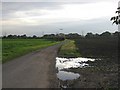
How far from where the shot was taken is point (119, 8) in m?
54.6

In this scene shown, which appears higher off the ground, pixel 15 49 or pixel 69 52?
pixel 15 49

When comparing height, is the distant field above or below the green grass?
above

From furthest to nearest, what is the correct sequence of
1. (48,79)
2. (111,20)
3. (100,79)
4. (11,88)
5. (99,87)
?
(111,20) → (100,79) → (48,79) → (99,87) → (11,88)

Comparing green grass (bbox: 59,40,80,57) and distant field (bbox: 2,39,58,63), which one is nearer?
distant field (bbox: 2,39,58,63)

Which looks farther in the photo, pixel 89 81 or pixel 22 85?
pixel 89 81

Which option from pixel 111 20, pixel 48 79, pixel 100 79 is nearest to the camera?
pixel 48 79

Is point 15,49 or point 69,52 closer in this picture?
point 69,52

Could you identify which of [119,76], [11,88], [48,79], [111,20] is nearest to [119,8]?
[111,20]

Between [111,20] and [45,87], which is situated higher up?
[111,20]

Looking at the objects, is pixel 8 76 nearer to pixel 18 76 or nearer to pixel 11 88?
pixel 18 76

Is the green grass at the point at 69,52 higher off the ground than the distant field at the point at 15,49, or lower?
lower

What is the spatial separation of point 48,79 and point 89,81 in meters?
2.76

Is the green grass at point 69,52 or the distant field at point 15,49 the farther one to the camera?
the green grass at point 69,52

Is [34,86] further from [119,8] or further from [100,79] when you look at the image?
[119,8]
